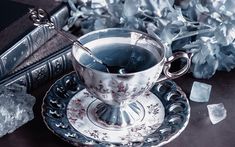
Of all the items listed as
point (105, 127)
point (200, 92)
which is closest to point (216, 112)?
point (200, 92)

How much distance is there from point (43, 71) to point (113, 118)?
0.13 m

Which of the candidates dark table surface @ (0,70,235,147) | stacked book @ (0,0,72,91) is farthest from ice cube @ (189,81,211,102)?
stacked book @ (0,0,72,91)

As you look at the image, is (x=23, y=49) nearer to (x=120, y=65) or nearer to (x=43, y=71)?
(x=43, y=71)

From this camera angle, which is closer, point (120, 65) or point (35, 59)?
point (120, 65)

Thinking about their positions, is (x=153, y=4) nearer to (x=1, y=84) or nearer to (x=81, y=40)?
(x=81, y=40)

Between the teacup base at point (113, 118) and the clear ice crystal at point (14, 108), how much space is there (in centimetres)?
5

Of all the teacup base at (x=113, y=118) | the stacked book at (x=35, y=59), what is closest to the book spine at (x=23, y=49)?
the stacked book at (x=35, y=59)

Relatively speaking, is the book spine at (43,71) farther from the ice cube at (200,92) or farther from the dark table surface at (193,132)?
the ice cube at (200,92)

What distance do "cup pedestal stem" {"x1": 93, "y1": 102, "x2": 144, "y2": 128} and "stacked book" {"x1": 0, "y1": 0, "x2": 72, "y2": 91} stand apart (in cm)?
10

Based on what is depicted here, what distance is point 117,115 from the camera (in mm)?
531

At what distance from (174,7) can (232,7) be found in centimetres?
8

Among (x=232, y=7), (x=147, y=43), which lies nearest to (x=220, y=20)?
(x=232, y=7)

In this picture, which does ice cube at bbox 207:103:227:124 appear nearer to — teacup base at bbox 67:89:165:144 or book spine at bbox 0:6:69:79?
teacup base at bbox 67:89:165:144

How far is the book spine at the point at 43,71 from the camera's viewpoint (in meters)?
0.58
